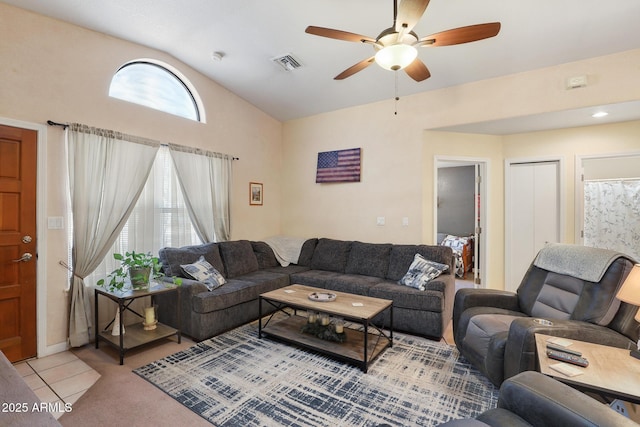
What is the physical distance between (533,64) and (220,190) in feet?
13.3

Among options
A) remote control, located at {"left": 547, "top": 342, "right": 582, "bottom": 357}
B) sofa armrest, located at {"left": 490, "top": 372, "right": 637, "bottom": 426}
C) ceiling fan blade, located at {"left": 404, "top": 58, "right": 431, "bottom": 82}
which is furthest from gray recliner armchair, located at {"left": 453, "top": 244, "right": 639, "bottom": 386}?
ceiling fan blade, located at {"left": 404, "top": 58, "right": 431, "bottom": 82}

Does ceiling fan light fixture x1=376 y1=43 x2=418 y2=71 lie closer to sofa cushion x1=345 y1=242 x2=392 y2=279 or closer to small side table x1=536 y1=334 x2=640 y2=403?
small side table x1=536 y1=334 x2=640 y2=403

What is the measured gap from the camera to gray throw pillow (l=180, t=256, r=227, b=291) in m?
3.37

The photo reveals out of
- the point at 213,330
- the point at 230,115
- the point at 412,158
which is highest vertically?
the point at 230,115

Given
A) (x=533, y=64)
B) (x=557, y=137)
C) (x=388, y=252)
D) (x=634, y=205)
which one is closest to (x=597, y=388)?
(x=388, y=252)

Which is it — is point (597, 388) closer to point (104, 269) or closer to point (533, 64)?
point (533, 64)

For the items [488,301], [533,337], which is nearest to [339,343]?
[488,301]

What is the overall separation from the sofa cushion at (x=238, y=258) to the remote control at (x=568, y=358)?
3.36 meters

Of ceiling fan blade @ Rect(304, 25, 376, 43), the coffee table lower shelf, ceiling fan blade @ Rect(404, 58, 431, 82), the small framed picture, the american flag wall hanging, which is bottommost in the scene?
the coffee table lower shelf

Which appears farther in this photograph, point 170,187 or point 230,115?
point 230,115

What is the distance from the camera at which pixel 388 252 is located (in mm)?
4125

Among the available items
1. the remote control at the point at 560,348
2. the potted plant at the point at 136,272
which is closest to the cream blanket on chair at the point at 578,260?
the remote control at the point at 560,348

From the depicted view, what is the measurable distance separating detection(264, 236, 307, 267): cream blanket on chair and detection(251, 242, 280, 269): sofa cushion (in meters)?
0.09

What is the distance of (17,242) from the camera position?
266 centimetres
